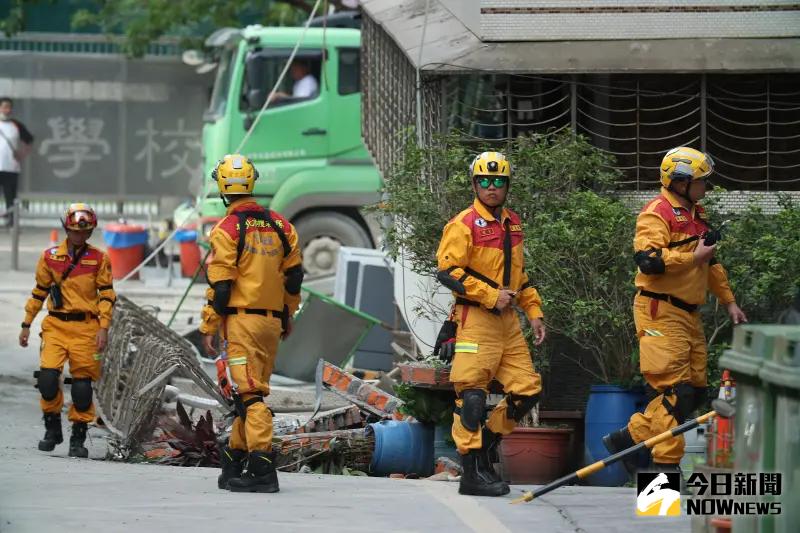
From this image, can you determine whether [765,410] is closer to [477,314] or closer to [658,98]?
[477,314]

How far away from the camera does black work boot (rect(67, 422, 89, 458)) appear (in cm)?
1070

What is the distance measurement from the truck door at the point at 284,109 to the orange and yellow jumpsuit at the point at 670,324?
1095 cm

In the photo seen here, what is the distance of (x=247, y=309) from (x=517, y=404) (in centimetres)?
155

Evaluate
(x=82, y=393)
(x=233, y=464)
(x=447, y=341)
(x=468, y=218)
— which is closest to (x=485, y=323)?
(x=447, y=341)

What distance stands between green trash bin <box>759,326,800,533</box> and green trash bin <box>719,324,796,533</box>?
47 millimetres

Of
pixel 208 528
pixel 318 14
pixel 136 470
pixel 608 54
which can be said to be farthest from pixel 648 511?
pixel 318 14

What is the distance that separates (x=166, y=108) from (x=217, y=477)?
19371mm

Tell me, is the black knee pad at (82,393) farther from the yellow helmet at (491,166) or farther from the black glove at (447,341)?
the yellow helmet at (491,166)

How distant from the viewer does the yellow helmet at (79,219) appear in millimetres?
10883

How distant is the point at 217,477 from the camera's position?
930 cm

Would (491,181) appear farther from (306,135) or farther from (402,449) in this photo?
(306,135)

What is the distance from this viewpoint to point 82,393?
10.8 m

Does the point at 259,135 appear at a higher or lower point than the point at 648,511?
higher

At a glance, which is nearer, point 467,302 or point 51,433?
point 467,302
